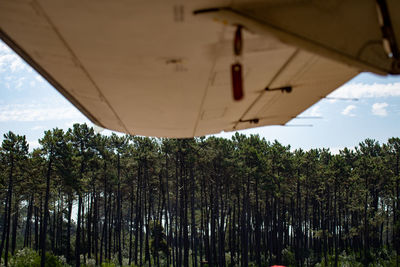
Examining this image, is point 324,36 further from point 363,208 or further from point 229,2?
point 363,208

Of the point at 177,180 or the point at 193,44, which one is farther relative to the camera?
the point at 177,180

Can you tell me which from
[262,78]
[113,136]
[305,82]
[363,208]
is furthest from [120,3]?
[363,208]

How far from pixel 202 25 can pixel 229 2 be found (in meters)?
0.23

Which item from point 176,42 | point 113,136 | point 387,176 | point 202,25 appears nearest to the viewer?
point 202,25

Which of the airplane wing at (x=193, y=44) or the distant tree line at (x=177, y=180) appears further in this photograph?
the distant tree line at (x=177, y=180)

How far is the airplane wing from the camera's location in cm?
204

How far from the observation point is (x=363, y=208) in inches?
1986

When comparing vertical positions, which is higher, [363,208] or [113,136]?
[113,136]

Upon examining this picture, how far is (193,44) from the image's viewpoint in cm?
234

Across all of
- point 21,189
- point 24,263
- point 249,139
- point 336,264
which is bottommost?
point 336,264

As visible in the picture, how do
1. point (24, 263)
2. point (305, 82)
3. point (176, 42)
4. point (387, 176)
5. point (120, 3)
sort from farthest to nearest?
point (387, 176) < point (24, 263) < point (305, 82) < point (176, 42) < point (120, 3)

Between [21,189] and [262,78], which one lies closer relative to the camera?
[262,78]

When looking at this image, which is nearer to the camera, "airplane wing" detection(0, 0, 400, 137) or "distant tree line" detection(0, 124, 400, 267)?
"airplane wing" detection(0, 0, 400, 137)

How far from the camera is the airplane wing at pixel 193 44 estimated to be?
6.68 ft
